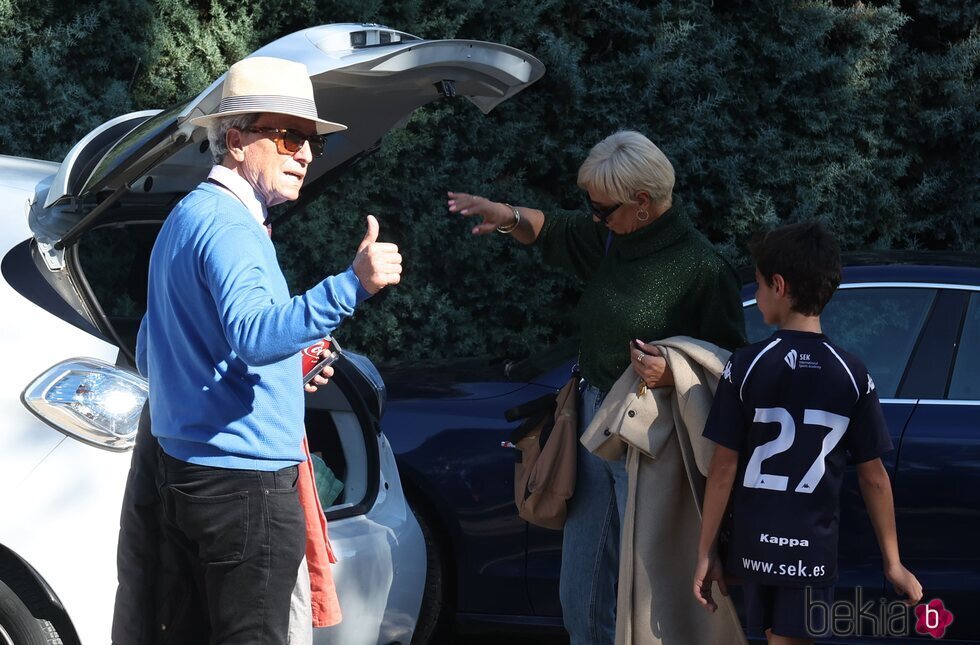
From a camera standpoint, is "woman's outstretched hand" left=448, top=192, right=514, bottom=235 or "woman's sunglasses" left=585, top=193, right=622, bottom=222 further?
"woman's outstretched hand" left=448, top=192, right=514, bottom=235

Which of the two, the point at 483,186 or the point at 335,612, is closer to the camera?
the point at 335,612

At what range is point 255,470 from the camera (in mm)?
2395

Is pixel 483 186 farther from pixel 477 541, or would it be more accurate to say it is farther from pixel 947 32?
pixel 947 32

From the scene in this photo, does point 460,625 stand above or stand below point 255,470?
below

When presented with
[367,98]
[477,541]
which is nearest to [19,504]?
[367,98]

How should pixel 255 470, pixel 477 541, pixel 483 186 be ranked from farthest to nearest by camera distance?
pixel 483 186
pixel 477 541
pixel 255 470

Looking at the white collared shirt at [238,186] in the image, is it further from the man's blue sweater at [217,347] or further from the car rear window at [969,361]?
the car rear window at [969,361]

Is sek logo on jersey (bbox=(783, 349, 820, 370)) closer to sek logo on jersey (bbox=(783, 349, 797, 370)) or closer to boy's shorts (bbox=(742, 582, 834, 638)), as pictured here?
sek logo on jersey (bbox=(783, 349, 797, 370))

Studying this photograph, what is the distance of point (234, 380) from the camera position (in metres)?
2.38

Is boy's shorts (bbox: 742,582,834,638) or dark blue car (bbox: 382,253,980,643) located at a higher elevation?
boy's shorts (bbox: 742,582,834,638)

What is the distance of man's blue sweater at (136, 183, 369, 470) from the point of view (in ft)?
7.45

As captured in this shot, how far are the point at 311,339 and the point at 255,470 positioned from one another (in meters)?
0.36
